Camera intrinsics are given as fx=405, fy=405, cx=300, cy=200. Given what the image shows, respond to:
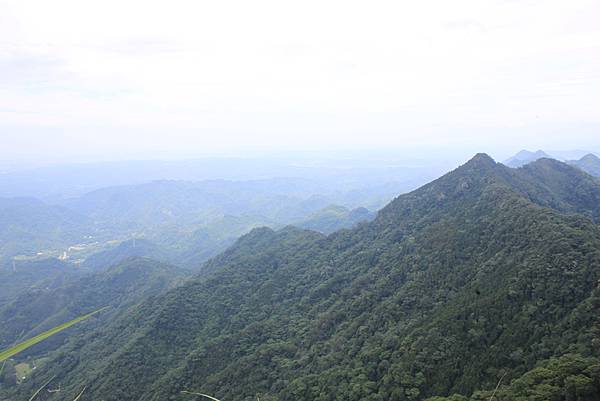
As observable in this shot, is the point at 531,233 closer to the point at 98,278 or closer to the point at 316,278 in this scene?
the point at 316,278

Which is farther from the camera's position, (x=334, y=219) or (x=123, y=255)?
(x=123, y=255)

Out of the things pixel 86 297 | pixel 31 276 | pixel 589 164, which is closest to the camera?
pixel 86 297

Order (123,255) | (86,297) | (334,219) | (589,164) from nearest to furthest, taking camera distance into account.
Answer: (86,297) → (589,164) → (334,219) → (123,255)

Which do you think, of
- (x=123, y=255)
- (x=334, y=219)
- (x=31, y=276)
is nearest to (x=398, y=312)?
(x=334, y=219)

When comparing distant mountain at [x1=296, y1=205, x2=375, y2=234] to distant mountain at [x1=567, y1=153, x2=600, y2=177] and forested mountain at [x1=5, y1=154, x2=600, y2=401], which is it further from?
distant mountain at [x1=567, y1=153, x2=600, y2=177]

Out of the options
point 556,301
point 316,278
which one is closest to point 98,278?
point 316,278

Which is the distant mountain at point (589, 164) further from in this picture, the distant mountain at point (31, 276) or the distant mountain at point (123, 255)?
the distant mountain at point (31, 276)

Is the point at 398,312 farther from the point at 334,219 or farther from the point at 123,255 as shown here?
the point at 123,255

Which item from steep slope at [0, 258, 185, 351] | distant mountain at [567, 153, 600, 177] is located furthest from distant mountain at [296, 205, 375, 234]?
distant mountain at [567, 153, 600, 177]
